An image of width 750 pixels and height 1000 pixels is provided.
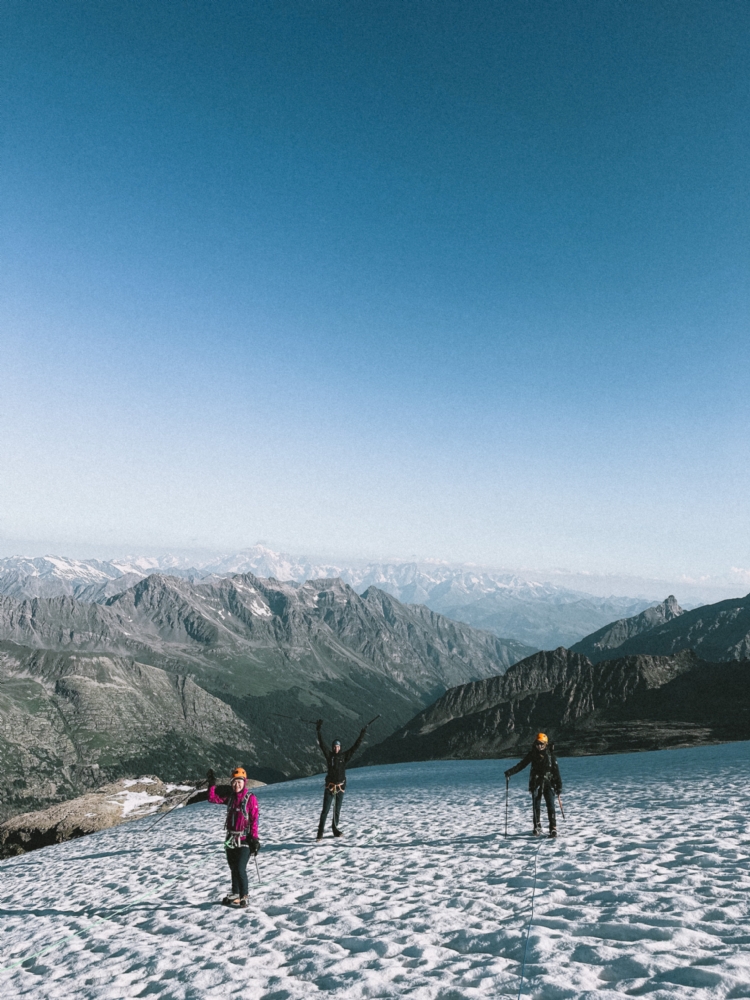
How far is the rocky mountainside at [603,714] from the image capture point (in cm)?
10194

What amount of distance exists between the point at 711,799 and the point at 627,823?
519cm

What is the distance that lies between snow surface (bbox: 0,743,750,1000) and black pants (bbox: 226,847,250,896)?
0.49 meters

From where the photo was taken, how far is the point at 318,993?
27.2 ft

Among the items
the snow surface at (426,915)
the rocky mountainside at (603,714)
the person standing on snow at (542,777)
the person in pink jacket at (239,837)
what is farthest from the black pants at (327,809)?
the rocky mountainside at (603,714)

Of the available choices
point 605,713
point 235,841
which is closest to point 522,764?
point 235,841

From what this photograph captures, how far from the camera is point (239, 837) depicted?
41.9 ft

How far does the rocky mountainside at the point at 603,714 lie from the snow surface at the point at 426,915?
84.9 m

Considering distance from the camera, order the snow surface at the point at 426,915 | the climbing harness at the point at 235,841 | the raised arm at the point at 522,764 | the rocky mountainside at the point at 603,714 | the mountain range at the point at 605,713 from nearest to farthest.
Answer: the snow surface at the point at 426,915
the climbing harness at the point at 235,841
the raised arm at the point at 522,764
the rocky mountainside at the point at 603,714
the mountain range at the point at 605,713

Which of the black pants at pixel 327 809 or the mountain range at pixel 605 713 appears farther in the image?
the mountain range at pixel 605 713

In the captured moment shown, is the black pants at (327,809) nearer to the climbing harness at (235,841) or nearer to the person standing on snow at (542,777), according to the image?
the climbing harness at (235,841)

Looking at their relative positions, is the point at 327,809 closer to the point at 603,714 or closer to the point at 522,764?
the point at 522,764

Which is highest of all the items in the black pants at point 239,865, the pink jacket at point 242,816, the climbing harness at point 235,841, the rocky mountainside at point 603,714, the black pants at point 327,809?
the pink jacket at point 242,816

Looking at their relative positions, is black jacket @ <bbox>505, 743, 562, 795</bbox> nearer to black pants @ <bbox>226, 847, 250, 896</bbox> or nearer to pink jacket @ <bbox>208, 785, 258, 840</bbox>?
pink jacket @ <bbox>208, 785, 258, 840</bbox>

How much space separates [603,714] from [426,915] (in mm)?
145112
